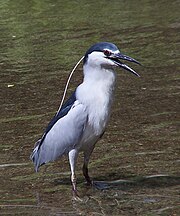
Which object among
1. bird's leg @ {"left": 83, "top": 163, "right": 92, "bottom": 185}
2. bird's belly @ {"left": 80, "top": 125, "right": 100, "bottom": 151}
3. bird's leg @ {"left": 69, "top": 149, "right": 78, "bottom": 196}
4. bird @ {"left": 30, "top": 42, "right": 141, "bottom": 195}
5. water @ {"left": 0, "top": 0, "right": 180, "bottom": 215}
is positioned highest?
bird @ {"left": 30, "top": 42, "right": 141, "bottom": 195}

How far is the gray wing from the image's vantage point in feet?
20.3

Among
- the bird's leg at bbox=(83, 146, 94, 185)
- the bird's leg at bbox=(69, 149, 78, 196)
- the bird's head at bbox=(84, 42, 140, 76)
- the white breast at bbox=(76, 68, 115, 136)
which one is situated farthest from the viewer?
the bird's leg at bbox=(83, 146, 94, 185)

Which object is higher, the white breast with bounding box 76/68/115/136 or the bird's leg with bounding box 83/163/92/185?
the white breast with bounding box 76/68/115/136

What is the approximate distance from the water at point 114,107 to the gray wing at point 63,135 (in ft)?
1.06

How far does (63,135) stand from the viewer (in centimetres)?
629

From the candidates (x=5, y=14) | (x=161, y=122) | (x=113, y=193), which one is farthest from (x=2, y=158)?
(x=5, y=14)

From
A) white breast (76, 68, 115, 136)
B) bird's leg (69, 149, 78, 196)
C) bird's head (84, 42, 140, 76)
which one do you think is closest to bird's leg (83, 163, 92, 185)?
bird's leg (69, 149, 78, 196)

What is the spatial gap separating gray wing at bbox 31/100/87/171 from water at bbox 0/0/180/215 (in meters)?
0.32

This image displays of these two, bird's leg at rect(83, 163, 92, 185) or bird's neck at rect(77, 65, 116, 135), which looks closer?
bird's neck at rect(77, 65, 116, 135)

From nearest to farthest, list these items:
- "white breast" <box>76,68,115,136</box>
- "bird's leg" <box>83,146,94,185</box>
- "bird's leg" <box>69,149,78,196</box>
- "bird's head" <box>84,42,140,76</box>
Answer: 1. "bird's head" <box>84,42,140,76</box>
2. "white breast" <box>76,68,115,136</box>
3. "bird's leg" <box>69,149,78,196</box>
4. "bird's leg" <box>83,146,94,185</box>

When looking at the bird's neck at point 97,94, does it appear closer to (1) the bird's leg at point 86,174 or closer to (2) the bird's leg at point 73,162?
(2) the bird's leg at point 73,162

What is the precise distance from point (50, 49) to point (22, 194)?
5.99 meters

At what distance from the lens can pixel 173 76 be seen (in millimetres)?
10125

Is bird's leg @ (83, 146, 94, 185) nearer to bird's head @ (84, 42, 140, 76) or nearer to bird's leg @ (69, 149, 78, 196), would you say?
bird's leg @ (69, 149, 78, 196)
